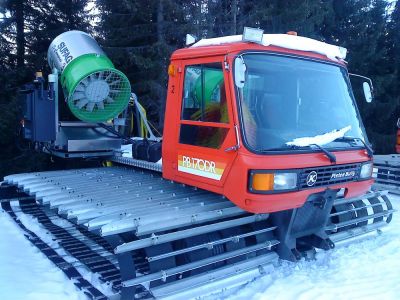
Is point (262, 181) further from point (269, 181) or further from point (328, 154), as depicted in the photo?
point (328, 154)

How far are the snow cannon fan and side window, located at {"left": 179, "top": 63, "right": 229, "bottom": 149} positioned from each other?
6.85 feet

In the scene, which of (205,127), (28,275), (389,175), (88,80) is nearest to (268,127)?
(205,127)

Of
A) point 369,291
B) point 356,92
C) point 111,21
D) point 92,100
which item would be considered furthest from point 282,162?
point 356,92

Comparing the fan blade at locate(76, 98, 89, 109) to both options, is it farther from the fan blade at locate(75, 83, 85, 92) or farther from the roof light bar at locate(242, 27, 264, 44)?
the roof light bar at locate(242, 27, 264, 44)

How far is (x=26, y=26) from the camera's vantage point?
10984mm

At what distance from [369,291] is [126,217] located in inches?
96.6

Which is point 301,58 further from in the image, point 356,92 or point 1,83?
point 356,92

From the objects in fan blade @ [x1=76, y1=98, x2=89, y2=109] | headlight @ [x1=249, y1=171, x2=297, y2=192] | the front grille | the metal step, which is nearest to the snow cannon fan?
fan blade @ [x1=76, y1=98, x2=89, y2=109]

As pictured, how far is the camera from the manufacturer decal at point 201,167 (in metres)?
3.85

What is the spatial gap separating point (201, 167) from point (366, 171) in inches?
71.6

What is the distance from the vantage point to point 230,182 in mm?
3713

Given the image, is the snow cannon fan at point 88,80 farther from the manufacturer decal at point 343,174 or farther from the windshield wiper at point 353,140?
the manufacturer decal at point 343,174

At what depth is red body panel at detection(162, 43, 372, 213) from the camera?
11.7 feet

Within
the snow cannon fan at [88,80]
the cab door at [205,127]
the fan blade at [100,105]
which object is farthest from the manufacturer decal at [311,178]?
the fan blade at [100,105]
